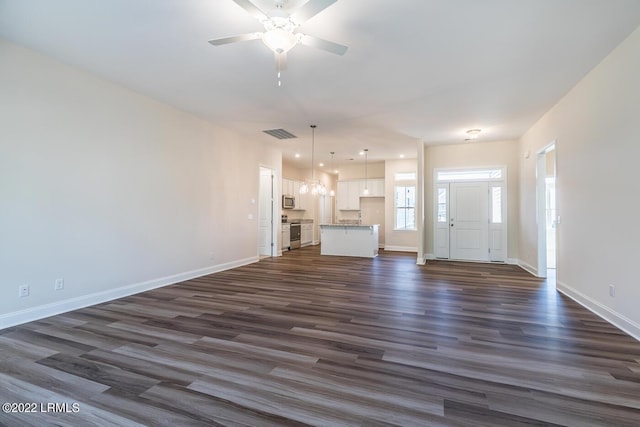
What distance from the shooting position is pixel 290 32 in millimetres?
2432

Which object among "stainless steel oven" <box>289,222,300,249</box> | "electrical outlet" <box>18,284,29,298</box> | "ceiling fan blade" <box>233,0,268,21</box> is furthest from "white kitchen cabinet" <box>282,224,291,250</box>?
"ceiling fan blade" <box>233,0,268,21</box>

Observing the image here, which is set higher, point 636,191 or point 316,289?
point 636,191

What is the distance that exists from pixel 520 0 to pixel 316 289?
401 cm

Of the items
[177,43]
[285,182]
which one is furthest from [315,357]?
[285,182]

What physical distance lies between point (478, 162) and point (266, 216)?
18.6 ft

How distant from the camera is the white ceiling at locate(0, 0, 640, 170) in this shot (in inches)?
101

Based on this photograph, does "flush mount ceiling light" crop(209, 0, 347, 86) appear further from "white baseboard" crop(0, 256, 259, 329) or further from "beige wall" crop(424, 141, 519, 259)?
"beige wall" crop(424, 141, 519, 259)

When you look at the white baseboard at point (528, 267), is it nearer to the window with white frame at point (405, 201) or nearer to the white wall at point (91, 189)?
the window with white frame at point (405, 201)

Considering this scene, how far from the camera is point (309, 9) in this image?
2.14 m

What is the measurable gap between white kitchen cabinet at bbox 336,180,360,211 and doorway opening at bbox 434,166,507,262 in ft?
11.6

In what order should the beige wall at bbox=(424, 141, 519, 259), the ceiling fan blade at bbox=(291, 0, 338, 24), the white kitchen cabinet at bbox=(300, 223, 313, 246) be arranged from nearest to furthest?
the ceiling fan blade at bbox=(291, 0, 338, 24), the beige wall at bbox=(424, 141, 519, 259), the white kitchen cabinet at bbox=(300, 223, 313, 246)

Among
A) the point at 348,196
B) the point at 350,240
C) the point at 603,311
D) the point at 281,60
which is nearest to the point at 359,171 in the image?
the point at 348,196

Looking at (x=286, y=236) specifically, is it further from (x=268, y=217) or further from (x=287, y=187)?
(x=287, y=187)

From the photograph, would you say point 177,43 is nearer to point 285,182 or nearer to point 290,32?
point 290,32
